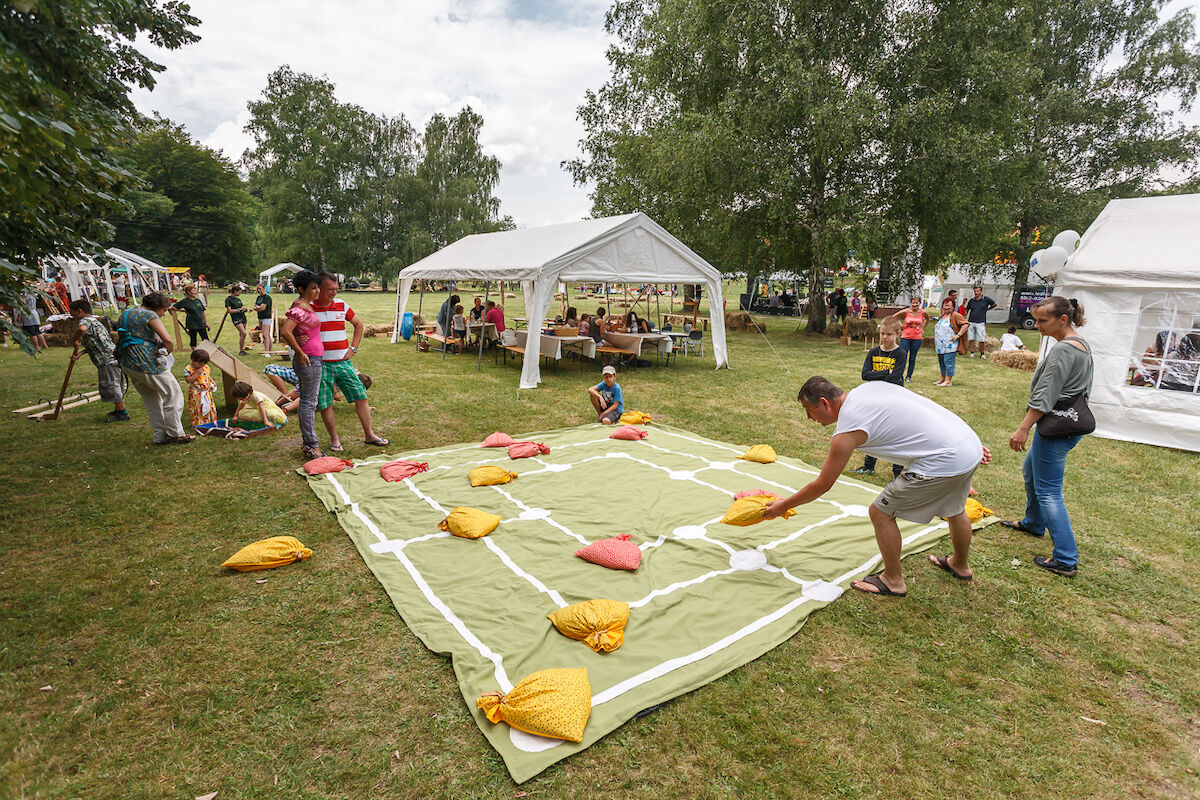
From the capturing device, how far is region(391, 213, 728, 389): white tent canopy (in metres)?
9.76

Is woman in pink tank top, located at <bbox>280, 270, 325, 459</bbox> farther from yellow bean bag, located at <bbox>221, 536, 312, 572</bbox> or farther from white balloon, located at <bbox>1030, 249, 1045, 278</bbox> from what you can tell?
white balloon, located at <bbox>1030, 249, 1045, 278</bbox>

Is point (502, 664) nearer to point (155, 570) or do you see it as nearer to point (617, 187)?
point (155, 570)

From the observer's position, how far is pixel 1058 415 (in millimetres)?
3684

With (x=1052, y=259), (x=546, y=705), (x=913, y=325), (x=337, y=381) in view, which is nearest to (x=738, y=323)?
(x=913, y=325)

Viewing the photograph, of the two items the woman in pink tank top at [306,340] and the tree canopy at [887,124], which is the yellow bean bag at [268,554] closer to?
the woman in pink tank top at [306,340]

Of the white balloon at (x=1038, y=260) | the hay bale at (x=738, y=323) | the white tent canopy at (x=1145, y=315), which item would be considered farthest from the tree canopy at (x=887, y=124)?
the white tent canopy at (x=1145, y=315)

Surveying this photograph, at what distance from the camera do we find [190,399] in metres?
6.60

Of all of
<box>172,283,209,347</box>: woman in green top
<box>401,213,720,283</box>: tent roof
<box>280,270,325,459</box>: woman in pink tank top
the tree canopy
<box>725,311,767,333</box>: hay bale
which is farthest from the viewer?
<box>725,311,767,333</box>: hay bale

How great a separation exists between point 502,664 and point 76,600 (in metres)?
2.72

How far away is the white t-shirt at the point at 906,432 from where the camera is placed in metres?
2.92

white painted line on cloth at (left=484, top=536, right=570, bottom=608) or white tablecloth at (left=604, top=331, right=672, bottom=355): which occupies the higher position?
Result: white tablecloth at (left=604, top=331, right=672, bottom=355)

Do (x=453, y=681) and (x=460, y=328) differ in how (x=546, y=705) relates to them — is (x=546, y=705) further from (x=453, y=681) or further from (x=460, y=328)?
(x=460, y=328)

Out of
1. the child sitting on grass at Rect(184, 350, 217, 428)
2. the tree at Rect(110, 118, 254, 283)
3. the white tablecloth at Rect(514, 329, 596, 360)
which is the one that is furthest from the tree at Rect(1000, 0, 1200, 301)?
the tree at Rect(110, 118, 254, 283)

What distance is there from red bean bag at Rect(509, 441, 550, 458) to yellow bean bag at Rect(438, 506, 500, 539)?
1.62 metres
